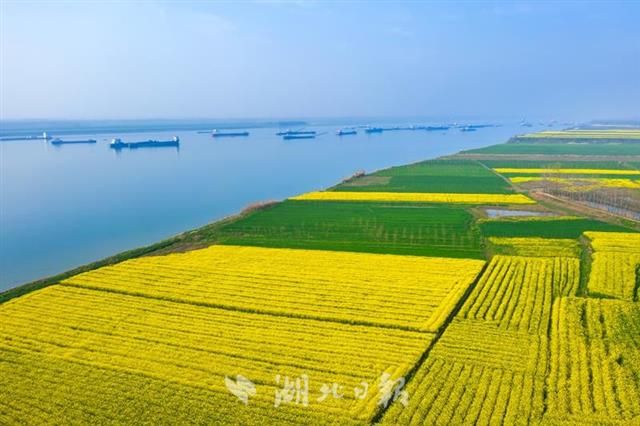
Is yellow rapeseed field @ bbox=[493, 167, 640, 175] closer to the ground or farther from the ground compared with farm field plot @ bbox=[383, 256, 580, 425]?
farther from the ground

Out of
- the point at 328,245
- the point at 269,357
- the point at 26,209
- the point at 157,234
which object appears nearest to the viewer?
the point at 269,357

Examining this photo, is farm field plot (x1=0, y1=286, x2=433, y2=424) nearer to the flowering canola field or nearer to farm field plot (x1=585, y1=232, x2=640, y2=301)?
the flowering canola field

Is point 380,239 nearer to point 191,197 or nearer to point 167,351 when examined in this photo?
point 167,351

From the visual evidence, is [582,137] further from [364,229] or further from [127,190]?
[127,190]

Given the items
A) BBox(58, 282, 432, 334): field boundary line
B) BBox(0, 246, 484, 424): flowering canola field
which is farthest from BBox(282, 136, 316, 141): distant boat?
BBox(58, 282, 432, 334): field boundary line

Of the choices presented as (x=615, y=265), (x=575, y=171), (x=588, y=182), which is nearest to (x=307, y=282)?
(x=615, y=265)

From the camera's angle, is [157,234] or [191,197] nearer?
[157,234]

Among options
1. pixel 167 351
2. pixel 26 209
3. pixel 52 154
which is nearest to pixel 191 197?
pixel 26 209
